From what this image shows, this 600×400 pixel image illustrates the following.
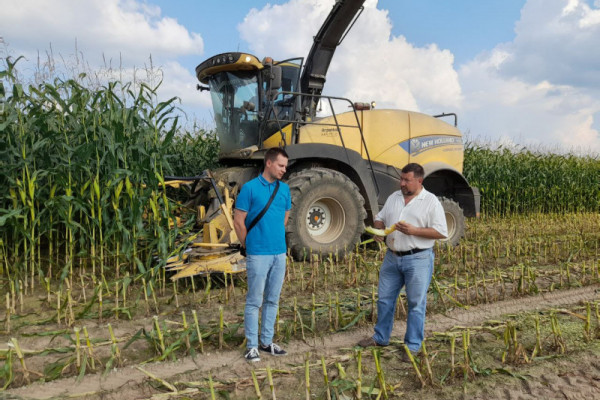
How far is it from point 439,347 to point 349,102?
13.6ft

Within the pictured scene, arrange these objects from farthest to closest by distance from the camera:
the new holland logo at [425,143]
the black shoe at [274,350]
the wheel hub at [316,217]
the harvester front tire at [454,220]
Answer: the harvester front tire at [454,220], the new holland logo at [425,143], the wheel hub at [316,217], the black shoe at [274,350]

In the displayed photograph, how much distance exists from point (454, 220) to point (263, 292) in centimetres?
519

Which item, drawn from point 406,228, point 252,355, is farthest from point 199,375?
point 406,228

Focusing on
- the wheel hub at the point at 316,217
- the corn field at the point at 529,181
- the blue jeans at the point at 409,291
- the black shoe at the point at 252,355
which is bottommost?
the black shoe at the point at 252,355

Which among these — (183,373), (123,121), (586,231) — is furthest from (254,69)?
(586,231)

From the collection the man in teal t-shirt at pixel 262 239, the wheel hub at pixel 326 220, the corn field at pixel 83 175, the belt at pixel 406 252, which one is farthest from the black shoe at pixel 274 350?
the wheel hub at pixel 326 220

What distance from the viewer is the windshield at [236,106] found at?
639 cm

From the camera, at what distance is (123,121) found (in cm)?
491

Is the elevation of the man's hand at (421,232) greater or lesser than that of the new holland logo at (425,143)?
lesser

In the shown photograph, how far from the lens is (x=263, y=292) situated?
3.43m

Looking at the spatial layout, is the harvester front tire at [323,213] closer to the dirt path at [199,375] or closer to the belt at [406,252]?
the dirt path at [199,375]

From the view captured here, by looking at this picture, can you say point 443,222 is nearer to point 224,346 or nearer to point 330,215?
point 224,346

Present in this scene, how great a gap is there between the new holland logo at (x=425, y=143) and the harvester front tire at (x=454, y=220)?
0.92 meters

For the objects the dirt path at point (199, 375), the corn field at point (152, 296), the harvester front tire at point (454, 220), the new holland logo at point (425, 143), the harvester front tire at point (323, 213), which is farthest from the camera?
the harvester front tire at point (454, 220)
